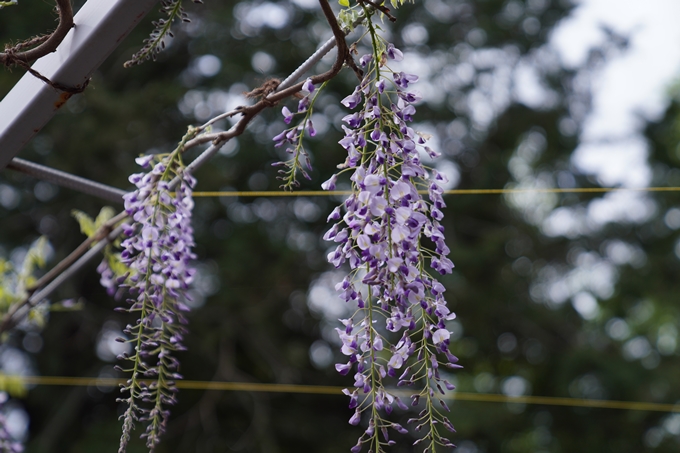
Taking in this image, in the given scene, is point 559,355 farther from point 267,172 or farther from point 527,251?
point 267,172

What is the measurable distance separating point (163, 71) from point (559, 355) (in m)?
3.68

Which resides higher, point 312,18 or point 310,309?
point 312,18

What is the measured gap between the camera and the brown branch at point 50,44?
73 centimetres

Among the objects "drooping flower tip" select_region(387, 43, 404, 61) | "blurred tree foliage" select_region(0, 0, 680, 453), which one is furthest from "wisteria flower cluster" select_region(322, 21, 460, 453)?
"blurred tree foliage" select_region(0, 0, 680, 453)

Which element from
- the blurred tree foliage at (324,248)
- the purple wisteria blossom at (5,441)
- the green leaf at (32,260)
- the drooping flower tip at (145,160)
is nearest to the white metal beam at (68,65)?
the drooping flower tip at (145,160)

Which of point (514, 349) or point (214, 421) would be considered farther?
point (514, 349)

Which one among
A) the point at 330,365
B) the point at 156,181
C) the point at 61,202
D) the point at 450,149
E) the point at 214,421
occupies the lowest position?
the point at 156,181

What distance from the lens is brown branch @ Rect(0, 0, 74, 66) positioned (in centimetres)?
73

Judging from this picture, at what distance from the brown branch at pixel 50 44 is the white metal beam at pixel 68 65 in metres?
0.01

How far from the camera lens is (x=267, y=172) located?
14.1 ft

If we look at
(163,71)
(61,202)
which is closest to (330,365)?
(61,202)

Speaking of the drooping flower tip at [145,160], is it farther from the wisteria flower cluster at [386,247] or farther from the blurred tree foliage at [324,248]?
the blurred tree foliage at [324,248]

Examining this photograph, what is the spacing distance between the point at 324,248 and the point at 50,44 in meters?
3.70

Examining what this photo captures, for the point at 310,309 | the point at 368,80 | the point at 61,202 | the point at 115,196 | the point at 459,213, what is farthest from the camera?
the point at 459,213
